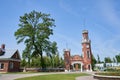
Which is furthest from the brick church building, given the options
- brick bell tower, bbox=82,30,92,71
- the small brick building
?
the small brick building

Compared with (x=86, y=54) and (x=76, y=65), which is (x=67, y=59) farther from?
(x=76, y=65)

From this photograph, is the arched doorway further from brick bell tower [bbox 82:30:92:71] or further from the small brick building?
the small brick building

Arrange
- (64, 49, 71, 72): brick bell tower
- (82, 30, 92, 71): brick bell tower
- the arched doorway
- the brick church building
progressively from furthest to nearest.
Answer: (64, 49, 71, 72): brick bell tower < the arched doorway < the brick church building < (82, 30, 92, 71): brick bell tower

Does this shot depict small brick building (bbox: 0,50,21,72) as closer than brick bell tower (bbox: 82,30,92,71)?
Yes

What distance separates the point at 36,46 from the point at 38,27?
207 inches

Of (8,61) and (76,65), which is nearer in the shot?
(8,61)

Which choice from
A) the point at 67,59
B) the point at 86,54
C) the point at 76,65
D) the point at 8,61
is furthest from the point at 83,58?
the point at 8,61

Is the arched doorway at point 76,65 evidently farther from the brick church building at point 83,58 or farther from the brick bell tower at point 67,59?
the brick bell tower at point 67,59

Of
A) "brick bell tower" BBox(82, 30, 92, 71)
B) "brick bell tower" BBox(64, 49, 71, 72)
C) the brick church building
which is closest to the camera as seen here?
"brick bell tower" BBox(82, 30, 92, 71)

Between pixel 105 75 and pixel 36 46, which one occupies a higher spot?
pixel 36 46

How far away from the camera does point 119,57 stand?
91375 mm

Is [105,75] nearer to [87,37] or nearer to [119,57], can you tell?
[87,37]

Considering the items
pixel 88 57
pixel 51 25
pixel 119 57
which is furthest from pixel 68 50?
pixel 119 57

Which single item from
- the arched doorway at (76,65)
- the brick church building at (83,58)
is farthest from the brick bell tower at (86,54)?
the arched doorway at (76,65)
